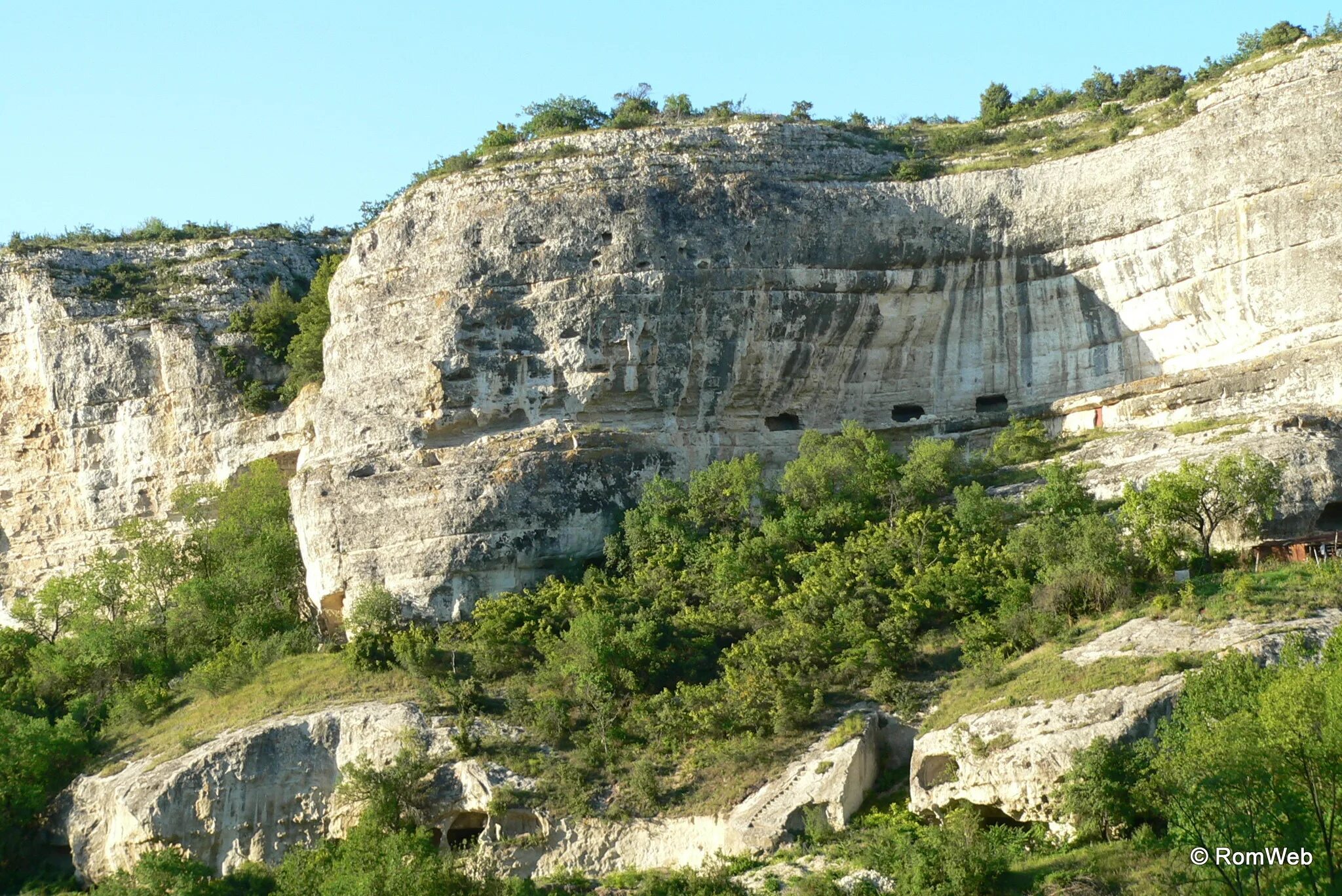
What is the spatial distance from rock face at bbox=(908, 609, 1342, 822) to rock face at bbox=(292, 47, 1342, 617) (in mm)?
8275

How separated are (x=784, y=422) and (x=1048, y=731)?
13320mm

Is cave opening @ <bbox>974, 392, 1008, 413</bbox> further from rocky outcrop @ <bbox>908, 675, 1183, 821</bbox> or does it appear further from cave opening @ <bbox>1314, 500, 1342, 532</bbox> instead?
rocky outcrop @ <bbox>908, 675, 1183, 821</bbox>

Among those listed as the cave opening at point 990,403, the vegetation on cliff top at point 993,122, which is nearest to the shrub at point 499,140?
the vegetation on cliff top at point 993,122

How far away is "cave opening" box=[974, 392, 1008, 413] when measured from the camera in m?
36.7

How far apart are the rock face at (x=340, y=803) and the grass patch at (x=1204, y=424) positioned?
8874 mm

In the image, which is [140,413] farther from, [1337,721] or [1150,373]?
[1337,721]

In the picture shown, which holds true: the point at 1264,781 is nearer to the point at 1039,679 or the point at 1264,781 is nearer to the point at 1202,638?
the point at 1202,638

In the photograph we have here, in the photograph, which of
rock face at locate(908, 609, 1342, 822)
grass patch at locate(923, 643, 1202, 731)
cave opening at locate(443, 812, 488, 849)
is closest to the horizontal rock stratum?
cave opening at locate(443, 812, 488, 849)

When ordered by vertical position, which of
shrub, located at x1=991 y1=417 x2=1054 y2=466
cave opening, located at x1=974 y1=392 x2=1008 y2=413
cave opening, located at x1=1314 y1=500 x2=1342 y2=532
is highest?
cave opening, located at x1=974 y1=392 x2=1008 y2=413

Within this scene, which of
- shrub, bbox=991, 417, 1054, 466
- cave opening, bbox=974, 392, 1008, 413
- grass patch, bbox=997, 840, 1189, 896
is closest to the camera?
grass patch, bbox=997, 840, 1189, 896

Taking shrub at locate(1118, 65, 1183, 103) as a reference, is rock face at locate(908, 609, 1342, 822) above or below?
below

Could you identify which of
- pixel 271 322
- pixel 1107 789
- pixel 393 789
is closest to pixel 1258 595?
pixel 1107 789

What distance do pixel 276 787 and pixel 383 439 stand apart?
789 cm

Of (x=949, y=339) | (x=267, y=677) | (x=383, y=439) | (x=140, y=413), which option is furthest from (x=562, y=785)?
(x=140, y=413)
